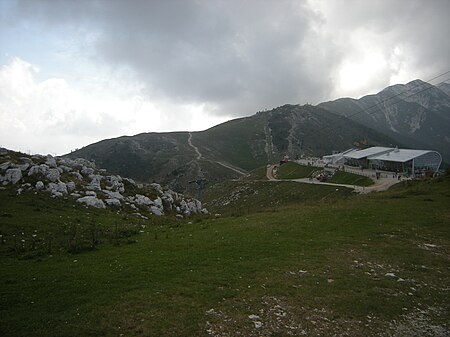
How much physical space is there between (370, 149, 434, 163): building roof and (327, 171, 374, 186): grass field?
12.9m

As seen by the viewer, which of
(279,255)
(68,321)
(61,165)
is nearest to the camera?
(68,321)

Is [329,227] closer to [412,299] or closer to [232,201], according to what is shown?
[412,299]

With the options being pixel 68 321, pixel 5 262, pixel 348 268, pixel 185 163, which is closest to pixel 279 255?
pixel 348 268

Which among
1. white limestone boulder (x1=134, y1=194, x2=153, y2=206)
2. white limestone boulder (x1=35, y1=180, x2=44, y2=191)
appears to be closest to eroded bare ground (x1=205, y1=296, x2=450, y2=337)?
white limestone boulder (x1=35, y1=180, x2=44, y2=191)

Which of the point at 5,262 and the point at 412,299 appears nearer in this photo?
the point at 412,299

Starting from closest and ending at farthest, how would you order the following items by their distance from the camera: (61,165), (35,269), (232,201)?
(35,269)
(61,165)
(232,201)

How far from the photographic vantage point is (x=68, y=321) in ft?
34.8

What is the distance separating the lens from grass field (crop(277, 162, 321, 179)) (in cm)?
10908

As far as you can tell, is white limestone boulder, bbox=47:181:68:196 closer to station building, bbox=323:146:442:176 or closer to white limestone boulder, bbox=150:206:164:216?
white limestone boulder, bbox=150:206:164:216

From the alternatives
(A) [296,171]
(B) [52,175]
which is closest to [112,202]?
(B) [52,175]

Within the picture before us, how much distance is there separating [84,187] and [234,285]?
25499 mm

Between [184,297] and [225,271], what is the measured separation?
308 centimetres

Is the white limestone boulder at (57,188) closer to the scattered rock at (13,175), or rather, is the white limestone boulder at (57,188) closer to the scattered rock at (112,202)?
the scattered rock at (13,175)

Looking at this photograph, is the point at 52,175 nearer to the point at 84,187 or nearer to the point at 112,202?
the point at 84,187
